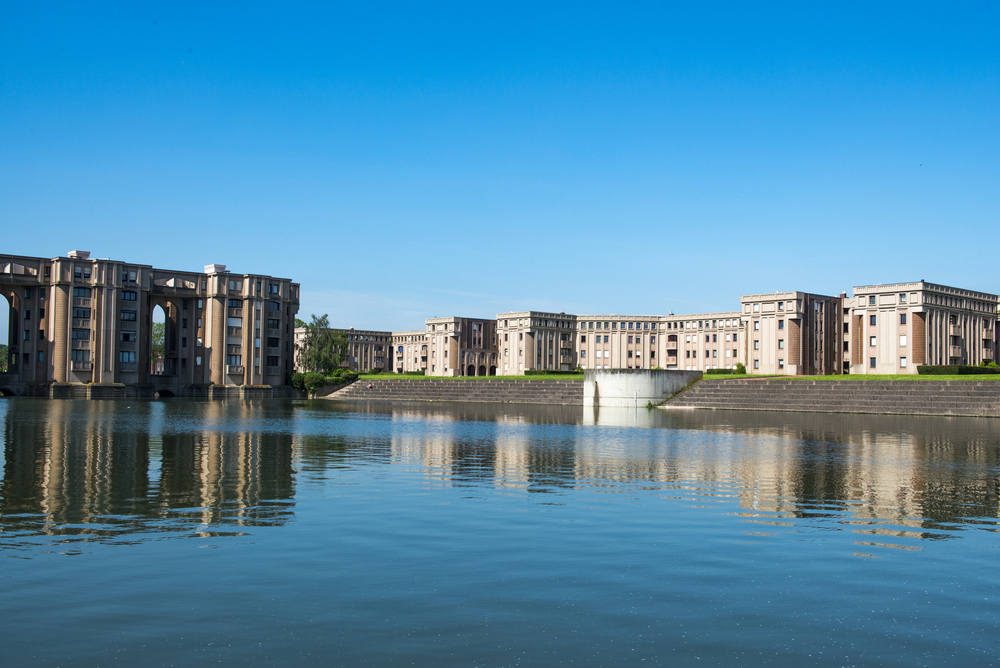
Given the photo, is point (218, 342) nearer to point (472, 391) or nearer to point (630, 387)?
point (472, 391)

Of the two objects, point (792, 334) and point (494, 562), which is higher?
point (792, 334)

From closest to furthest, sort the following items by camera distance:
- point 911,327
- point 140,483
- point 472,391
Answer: point 140,483 → point 911,327 → point 472,391

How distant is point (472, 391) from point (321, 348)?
39.5m

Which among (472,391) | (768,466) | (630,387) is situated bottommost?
(768,466)

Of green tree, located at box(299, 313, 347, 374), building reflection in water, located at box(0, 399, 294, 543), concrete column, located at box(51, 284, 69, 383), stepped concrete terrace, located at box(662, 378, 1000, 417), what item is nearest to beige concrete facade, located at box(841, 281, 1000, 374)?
stepped concrete terrace, located at box(662, 378, 1000, 417)

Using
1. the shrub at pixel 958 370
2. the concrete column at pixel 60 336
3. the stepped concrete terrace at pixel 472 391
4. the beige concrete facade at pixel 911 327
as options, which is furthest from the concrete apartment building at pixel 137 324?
the shrub at pixel 958 370

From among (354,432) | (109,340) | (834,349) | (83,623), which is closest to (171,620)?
(83,623)

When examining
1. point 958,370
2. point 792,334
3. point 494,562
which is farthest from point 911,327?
point 494,562

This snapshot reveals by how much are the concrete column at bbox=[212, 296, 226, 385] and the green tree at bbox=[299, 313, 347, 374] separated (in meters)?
18.0

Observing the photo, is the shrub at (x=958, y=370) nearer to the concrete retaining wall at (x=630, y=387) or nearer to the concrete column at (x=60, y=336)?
the concrete retaining wall at (x=630, y=387)

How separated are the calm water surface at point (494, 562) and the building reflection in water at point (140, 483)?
0.13m

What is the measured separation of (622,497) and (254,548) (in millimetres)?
10010

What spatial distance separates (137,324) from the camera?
120 meters

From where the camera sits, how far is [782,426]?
2157 inches
